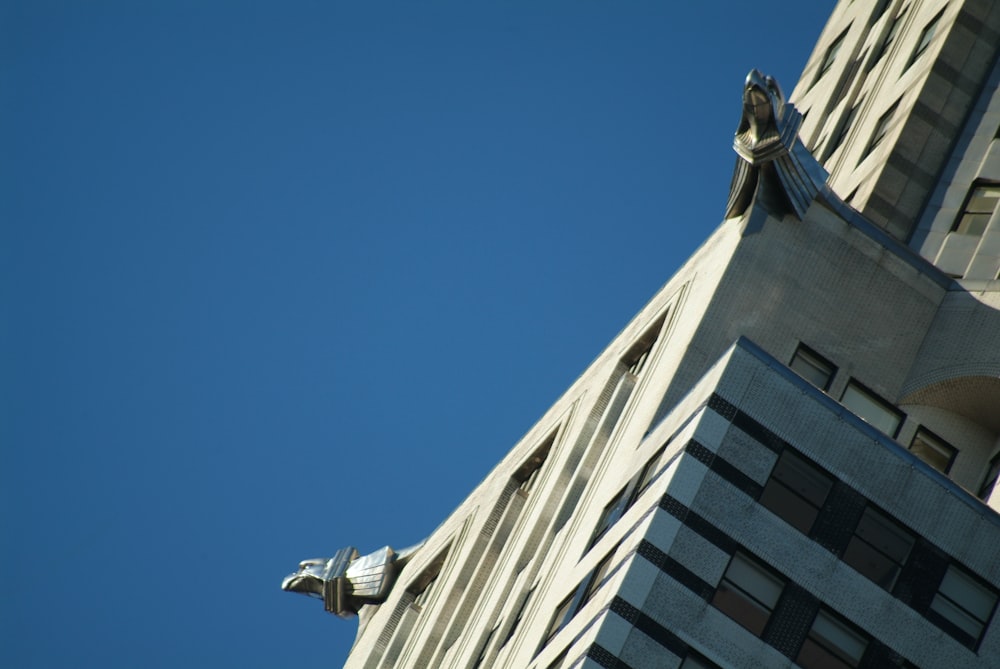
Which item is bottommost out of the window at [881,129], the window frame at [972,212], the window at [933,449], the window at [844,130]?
the window at [933,449]

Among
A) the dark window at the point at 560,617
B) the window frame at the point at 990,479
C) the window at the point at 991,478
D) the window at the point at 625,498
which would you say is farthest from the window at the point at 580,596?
the window at the point at 991,478

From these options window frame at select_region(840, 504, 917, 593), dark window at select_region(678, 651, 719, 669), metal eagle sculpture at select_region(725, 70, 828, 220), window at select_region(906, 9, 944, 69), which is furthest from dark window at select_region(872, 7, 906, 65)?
dark window at select_region(678, 651, 719, 669)

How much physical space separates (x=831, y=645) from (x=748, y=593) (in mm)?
2452

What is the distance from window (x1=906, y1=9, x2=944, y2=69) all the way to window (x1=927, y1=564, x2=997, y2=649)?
27661 mm

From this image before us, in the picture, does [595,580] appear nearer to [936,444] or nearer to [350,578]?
[936,444]

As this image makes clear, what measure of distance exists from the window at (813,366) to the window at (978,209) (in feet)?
27.5

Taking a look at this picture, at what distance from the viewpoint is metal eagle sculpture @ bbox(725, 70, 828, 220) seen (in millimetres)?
60625

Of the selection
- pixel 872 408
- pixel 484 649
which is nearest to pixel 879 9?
pixel 872 408

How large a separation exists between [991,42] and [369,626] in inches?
1560

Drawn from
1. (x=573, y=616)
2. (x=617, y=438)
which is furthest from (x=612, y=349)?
(x=573, y=616)

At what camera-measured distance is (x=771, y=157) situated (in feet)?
202

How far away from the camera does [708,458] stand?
51188 mm

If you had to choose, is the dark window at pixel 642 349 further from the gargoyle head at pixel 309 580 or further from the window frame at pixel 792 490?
the gargoyle head at pixel 309 580

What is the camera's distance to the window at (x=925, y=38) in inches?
2904
